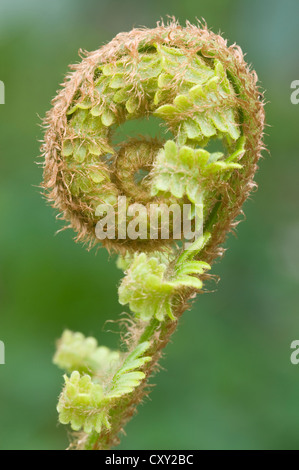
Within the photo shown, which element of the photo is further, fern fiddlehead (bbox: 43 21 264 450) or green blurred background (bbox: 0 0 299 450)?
green blurred background (bbox: 0 0 299 450)

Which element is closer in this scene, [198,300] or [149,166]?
[149,166]

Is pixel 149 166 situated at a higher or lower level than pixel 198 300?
lower

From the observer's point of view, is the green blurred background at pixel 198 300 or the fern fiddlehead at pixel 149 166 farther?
the green blurred background at pixel 198 300
